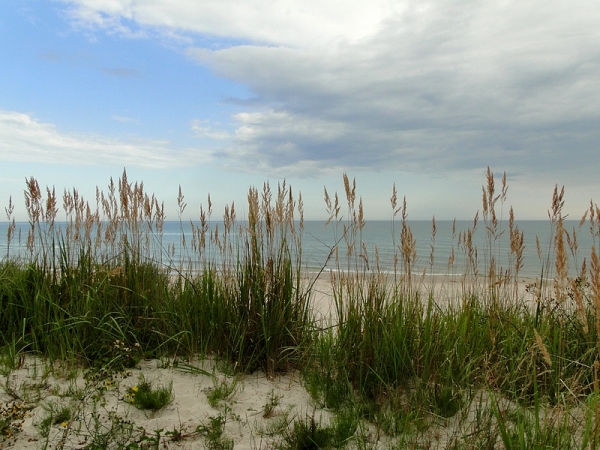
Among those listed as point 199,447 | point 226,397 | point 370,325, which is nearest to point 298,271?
point 370,325

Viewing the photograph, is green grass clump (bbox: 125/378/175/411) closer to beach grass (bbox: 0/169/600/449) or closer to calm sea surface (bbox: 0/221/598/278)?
beach grass (bbox: 0/169/600/449)

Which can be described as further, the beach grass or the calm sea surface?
the calm sea surface

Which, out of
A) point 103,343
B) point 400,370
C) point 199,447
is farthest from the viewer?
point 103,343

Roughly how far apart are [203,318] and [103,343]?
832 mm

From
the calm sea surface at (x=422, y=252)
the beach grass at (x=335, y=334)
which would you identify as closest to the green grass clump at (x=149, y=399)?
the beach grass at (x=335, y=334)

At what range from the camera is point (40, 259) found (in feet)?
14.7

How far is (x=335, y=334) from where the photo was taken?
3498mm

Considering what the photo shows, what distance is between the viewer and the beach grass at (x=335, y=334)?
2617 mm

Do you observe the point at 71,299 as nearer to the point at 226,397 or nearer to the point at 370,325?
the point at 226,397

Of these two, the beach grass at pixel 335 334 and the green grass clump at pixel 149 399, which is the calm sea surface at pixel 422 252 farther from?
the green grass clump at pixel 149 399

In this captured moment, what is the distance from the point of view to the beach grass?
2.62 metres

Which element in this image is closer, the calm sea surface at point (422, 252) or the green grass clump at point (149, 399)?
the green grass clump at point (149, 399)

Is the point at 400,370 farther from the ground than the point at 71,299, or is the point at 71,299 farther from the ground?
the point at 71,299

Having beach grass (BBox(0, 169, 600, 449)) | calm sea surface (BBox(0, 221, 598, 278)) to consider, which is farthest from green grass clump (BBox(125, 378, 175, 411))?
calm sea surface (BBox(0, 221, 598, 278))
